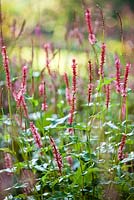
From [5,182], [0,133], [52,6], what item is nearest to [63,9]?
[52,6]

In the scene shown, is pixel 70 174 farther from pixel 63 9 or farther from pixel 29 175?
pixel 63 9

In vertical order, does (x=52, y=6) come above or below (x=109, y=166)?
above

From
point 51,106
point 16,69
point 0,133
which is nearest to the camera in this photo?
point 0,133

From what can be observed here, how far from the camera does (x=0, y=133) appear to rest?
2307 millimetres

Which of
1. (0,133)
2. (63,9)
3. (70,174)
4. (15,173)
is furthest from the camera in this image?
(63,9)

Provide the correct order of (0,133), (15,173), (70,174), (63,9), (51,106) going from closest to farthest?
(70,174)
(15,173)
(0,133)
(51,106)
(63,9)

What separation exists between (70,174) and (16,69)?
4.71ft

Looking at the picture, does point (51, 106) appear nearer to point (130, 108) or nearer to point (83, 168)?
point (130, 108)

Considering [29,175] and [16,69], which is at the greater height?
[16,69]

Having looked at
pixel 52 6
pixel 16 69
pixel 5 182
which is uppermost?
pixel 52 6

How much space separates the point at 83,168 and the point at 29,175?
0.63ft

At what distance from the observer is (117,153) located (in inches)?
69.8

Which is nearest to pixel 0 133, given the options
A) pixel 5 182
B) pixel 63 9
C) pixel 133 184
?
pixel 5 182

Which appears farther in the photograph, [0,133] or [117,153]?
[0,133]
